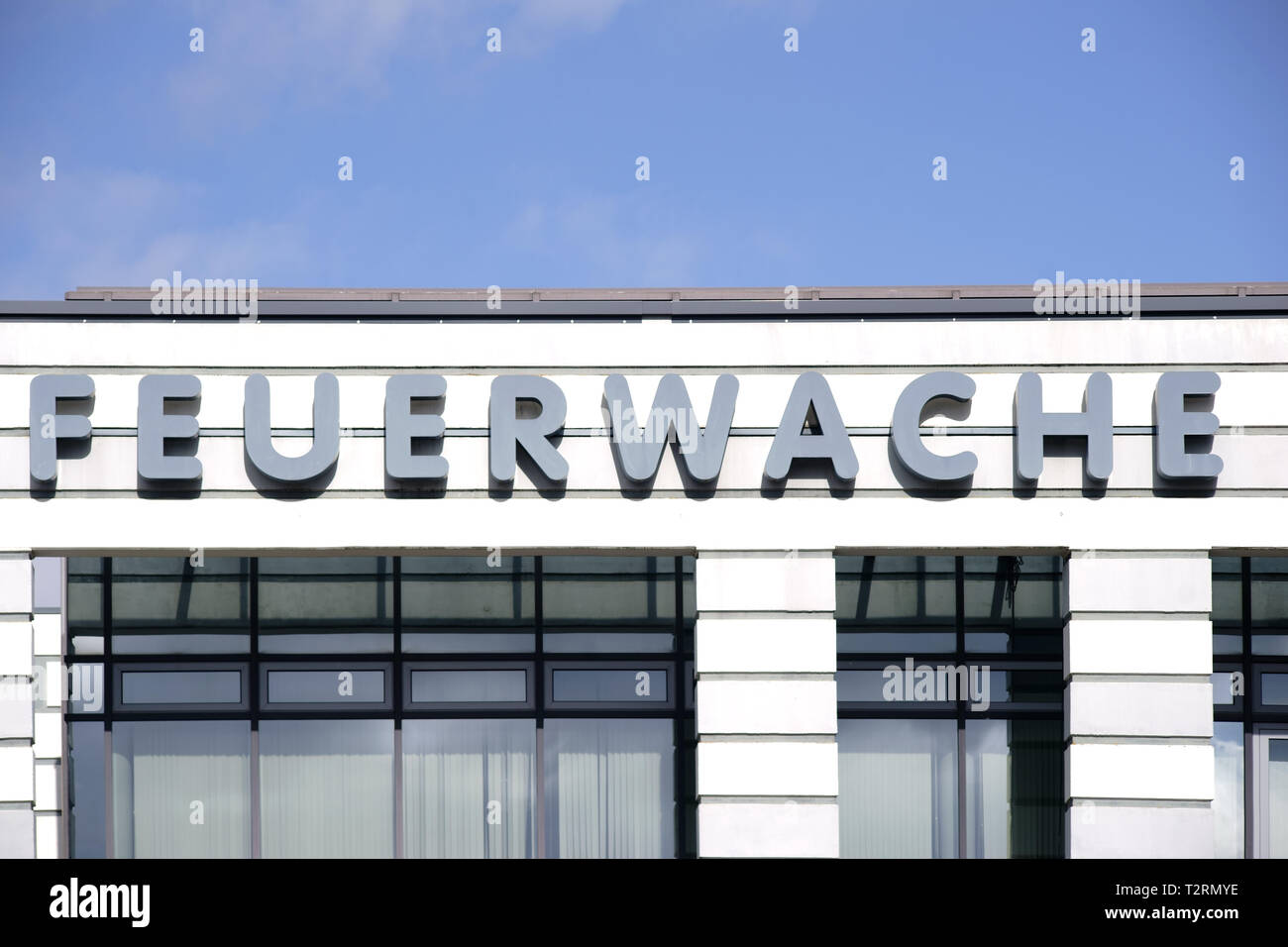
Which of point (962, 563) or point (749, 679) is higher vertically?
point (962, 563)

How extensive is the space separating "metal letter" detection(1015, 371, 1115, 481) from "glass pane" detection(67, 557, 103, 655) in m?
10.8

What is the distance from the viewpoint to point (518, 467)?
15.9 metres

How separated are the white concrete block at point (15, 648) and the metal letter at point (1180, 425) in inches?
485

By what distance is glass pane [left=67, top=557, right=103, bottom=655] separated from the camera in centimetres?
1722

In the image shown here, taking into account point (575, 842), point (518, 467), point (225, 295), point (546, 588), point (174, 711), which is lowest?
point (575, 842)

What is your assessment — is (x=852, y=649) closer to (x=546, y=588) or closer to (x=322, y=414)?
(x=546, y=588)

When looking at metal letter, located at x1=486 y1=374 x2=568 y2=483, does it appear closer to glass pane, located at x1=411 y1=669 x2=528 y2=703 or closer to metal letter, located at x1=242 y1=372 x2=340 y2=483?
metal letter, located at x1=242 y1=372 x2=340 y2=483

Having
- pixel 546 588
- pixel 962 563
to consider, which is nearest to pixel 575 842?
pixel 546 588

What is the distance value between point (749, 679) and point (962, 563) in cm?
330

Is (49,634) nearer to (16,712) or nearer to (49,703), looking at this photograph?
(49,703)

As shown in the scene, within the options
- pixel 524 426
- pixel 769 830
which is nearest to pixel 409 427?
pixel 524 426

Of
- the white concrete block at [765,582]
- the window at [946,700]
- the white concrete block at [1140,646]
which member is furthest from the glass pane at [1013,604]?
the white concrete block at [765,582]

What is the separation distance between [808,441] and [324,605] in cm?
606

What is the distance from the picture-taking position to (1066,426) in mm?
15820
